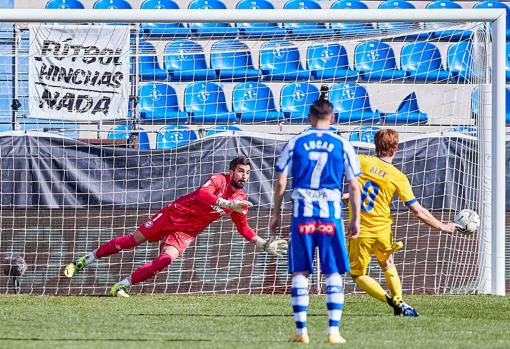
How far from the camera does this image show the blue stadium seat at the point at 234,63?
16.5 m

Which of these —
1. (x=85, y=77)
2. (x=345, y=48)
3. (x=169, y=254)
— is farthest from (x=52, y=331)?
(x=345, y=48)

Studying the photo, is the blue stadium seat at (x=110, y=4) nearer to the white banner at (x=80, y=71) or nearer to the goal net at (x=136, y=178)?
the goal net at (x=136, y=178)

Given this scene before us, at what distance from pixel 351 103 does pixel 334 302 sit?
9488 mm

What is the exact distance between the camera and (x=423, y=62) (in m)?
17.3

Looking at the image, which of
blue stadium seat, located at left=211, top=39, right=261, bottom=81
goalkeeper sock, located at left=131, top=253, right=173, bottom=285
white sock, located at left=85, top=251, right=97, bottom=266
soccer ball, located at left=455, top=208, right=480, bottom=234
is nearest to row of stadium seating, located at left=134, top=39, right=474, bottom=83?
blue stadium seat, located at left=211, top=39, right=261, bottom=81

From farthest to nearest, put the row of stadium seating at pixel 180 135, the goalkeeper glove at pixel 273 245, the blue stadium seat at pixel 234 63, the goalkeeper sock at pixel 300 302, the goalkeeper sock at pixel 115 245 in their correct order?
1. the blue stadium seat at pixel 234 63
2. the row of stadium seating at pixel 180 135
3. the goalkeeper sock at pixel 115 245
4. the goalkeeper glove at pixel 273 245
5. the goalkeeper sock at pixel 300 302

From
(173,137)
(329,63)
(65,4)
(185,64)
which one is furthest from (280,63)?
(65,4)

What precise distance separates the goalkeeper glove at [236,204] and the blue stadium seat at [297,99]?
507 cm

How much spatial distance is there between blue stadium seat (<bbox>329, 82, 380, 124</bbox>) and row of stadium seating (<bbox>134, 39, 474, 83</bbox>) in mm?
176

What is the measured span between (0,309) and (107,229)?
9.30 feet

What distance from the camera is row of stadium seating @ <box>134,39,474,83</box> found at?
1592 cm

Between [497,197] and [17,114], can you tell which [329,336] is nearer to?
[497,197]

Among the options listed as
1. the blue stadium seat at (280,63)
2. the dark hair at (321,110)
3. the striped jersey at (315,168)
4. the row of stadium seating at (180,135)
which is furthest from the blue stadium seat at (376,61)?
the striped jersey at (315,168)

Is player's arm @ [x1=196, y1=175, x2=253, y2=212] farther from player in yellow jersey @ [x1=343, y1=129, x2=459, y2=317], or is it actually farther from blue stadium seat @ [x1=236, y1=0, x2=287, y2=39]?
blue stadium seat @ [x1=236, y1=0, x2=287, y2=39]
